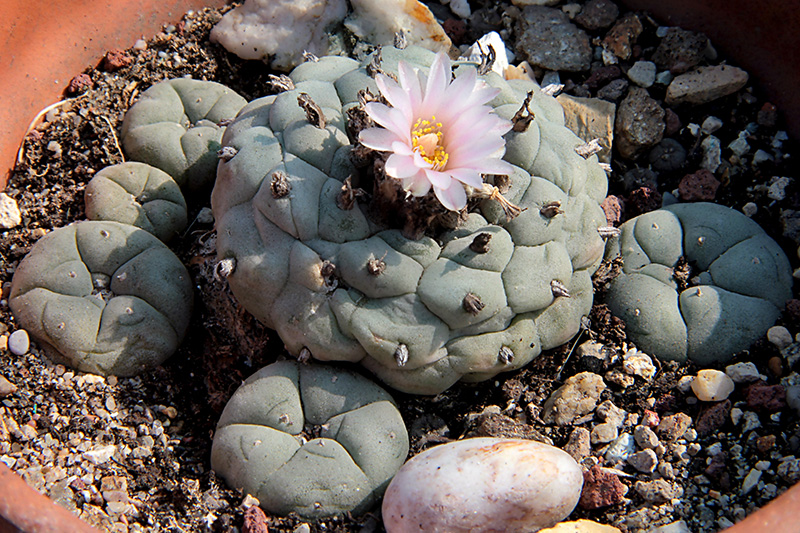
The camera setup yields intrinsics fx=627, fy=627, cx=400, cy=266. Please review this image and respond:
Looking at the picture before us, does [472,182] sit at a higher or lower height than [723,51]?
higher

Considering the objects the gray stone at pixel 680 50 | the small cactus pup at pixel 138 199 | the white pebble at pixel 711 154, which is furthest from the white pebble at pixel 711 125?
the small cactus pup at pixel 138 199

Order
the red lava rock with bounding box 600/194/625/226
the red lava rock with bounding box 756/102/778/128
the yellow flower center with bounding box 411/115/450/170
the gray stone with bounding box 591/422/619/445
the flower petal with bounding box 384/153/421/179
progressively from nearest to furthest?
the flower petal with bounding box 384/153/421/179 < the yellow flower center with bounding box 411/115/450/170 < the gray stone with bounding box 591/422/619/445 < the red lava rock with bounding box 600/194/625/226 < the red lava rock with bounding box 756/102/778/128

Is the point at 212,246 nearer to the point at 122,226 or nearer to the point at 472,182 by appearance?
the point at 122,226

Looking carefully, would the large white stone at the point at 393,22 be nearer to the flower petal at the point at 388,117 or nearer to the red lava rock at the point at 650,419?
the flower petal at the point at 388,117

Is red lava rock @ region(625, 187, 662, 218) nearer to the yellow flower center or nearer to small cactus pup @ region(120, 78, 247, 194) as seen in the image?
the yellow flower center

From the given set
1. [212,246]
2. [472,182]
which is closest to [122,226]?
[212,246]

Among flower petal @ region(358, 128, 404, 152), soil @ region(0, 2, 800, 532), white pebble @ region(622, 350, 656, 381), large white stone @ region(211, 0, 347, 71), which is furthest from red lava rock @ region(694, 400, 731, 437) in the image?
large white stone @ region(211, 0, 347, 71)

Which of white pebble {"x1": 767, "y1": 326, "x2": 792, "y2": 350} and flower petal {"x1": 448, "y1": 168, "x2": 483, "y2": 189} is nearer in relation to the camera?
flower petal {"x1": 448, "y1": 168, "x2": 483, "y2": 189}
